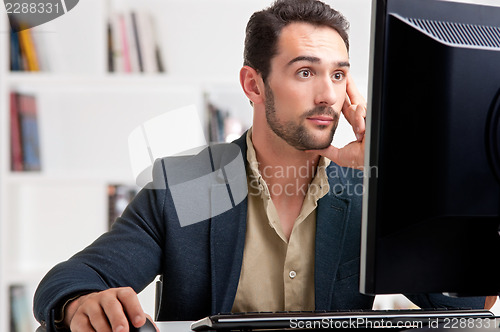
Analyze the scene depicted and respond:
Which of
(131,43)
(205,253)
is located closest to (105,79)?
(131,43)

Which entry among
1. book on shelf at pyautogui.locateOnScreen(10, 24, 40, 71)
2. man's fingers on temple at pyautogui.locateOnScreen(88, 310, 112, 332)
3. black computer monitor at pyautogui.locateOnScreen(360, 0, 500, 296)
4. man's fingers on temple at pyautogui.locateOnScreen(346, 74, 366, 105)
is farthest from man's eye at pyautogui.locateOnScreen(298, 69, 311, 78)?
book on shelf at pyautogui.locateOnScreen(10, 24, 40, 71)

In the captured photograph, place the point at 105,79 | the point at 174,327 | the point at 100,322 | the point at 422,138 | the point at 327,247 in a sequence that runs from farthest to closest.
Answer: the point at 105,79
the point at 327,247
the point at 174,327
the point at 100,322
the point at 422,138

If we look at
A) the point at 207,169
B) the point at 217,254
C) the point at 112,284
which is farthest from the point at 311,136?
the point at 112,284

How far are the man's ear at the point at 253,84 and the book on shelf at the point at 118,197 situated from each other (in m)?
0.77

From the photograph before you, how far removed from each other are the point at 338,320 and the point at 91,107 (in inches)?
70.8

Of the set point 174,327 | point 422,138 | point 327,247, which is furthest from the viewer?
point 327,247

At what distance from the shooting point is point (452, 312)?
2.51 feet

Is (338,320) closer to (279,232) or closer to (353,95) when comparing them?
(279,232)

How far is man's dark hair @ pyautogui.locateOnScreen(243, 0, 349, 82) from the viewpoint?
4.78ft

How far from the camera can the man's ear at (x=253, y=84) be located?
1.54 m

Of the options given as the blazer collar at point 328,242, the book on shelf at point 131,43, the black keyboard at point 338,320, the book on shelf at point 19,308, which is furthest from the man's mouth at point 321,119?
the book on shelf at point 19,308

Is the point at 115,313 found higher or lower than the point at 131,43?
lower

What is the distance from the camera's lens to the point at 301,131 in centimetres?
138

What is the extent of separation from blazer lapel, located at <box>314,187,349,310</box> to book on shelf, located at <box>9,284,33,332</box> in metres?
1.44
